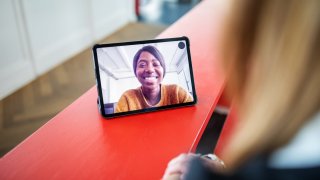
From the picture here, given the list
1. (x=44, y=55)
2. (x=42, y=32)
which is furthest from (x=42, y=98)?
(x=42, y=32)

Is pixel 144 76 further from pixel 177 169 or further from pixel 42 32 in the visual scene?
pixel 42 32

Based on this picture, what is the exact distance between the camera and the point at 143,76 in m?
1.03

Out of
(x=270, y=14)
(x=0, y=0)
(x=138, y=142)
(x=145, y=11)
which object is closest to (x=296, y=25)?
(x=270, y=14)

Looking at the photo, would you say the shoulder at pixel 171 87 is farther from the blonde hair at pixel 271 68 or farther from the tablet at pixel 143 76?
the blonde hair at pixel 271 68

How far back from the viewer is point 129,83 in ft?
3.36

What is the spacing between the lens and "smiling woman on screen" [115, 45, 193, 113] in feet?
3.36

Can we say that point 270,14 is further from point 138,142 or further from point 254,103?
point 138,142

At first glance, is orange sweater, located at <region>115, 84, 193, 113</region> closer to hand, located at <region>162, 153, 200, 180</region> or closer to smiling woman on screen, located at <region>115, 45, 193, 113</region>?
smiling woman on screen, located at <region>115, 45, 193, 113</region>

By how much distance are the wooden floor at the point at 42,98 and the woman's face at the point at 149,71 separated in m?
1.46

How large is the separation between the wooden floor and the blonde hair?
1.96 meters

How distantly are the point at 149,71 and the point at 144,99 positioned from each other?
91 mm

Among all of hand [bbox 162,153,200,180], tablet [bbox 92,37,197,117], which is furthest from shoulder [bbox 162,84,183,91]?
hand [bbox 162,153,200,180]

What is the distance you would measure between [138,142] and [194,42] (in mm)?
832

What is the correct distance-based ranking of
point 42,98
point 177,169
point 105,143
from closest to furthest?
point 177,169, point 105,143, point 42,98
